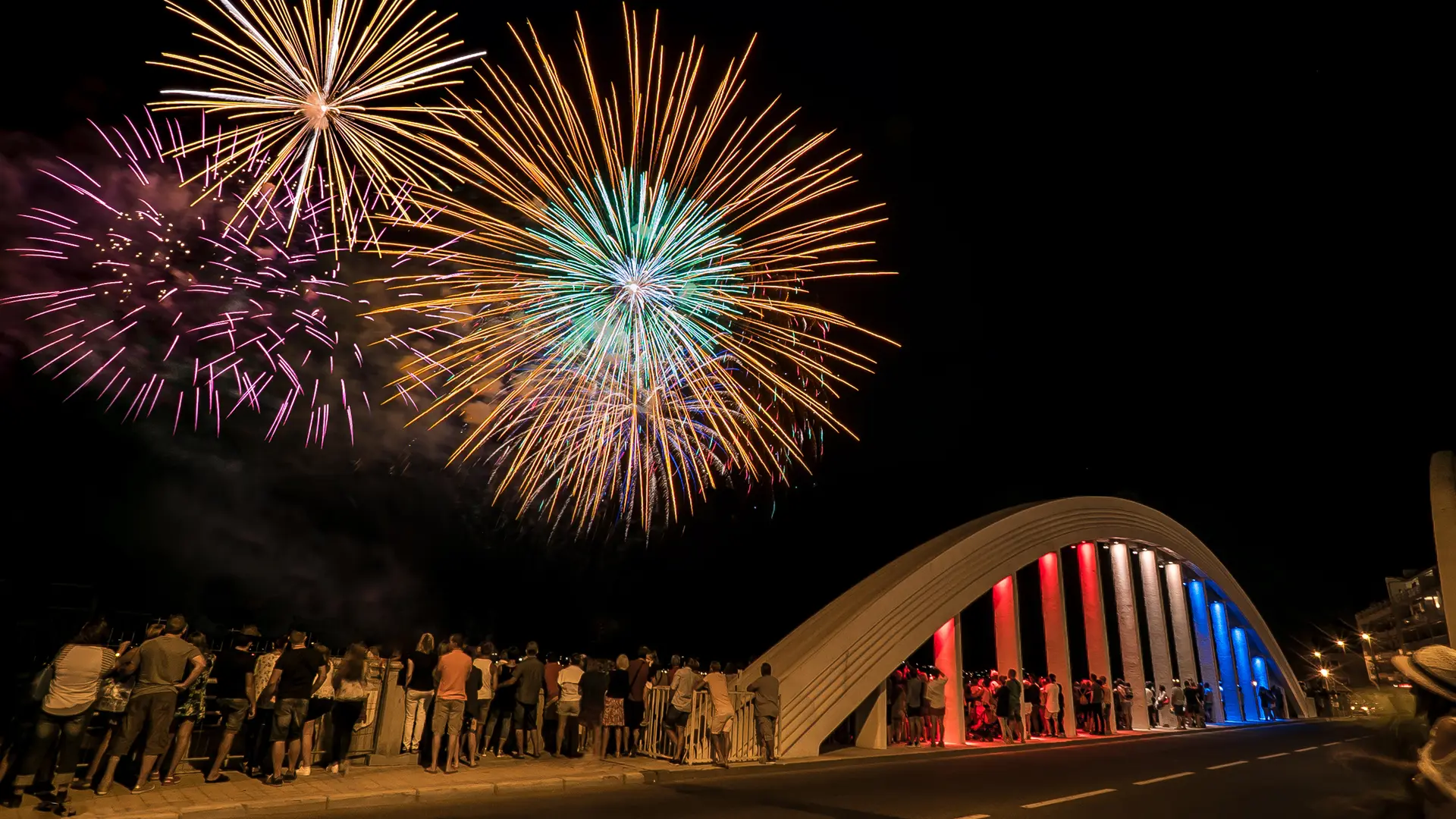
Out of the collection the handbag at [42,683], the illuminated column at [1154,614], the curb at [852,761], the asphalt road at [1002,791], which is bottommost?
the curb at [852,761]

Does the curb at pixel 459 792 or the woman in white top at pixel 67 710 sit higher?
the woman in white top at pixel 67 710

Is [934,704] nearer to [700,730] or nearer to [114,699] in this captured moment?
[700,730]

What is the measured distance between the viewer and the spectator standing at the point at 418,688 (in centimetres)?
995

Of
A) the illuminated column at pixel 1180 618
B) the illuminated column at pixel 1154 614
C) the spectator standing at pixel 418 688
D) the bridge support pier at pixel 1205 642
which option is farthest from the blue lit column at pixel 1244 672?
the spectator standing at pixel 418 688

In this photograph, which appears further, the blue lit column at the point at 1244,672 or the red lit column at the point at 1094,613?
the blue lit column at the point at 1244,672

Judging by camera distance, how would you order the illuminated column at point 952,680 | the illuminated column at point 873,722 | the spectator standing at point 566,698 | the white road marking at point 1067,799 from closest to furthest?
1. the white road marking at point 1067,799
2. the spectator standing at point 566,698
3. the illuminated column at point 873,722
4. the illuminated column at point 952,680

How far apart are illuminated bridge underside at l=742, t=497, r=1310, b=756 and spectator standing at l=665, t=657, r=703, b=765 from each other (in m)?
2.44

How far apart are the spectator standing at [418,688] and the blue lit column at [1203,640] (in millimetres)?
32594

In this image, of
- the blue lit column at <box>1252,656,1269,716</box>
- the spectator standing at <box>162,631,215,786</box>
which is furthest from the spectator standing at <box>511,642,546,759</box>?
the blue lit column at <box>1252,656,1269,716</box>

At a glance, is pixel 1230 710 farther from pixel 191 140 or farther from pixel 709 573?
pixel 191 140

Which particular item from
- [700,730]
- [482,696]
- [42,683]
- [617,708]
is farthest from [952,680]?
[42,683]

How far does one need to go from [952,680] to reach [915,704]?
148cm

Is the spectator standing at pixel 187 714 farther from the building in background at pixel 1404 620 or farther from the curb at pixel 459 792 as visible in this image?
the building in background at pixel 1404 620

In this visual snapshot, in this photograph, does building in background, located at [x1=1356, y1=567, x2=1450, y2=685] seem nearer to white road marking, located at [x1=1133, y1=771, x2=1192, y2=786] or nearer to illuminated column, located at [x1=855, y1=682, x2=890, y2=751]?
illuminated column, located at [x1=855, y1=682, x2=890, y2=751]
